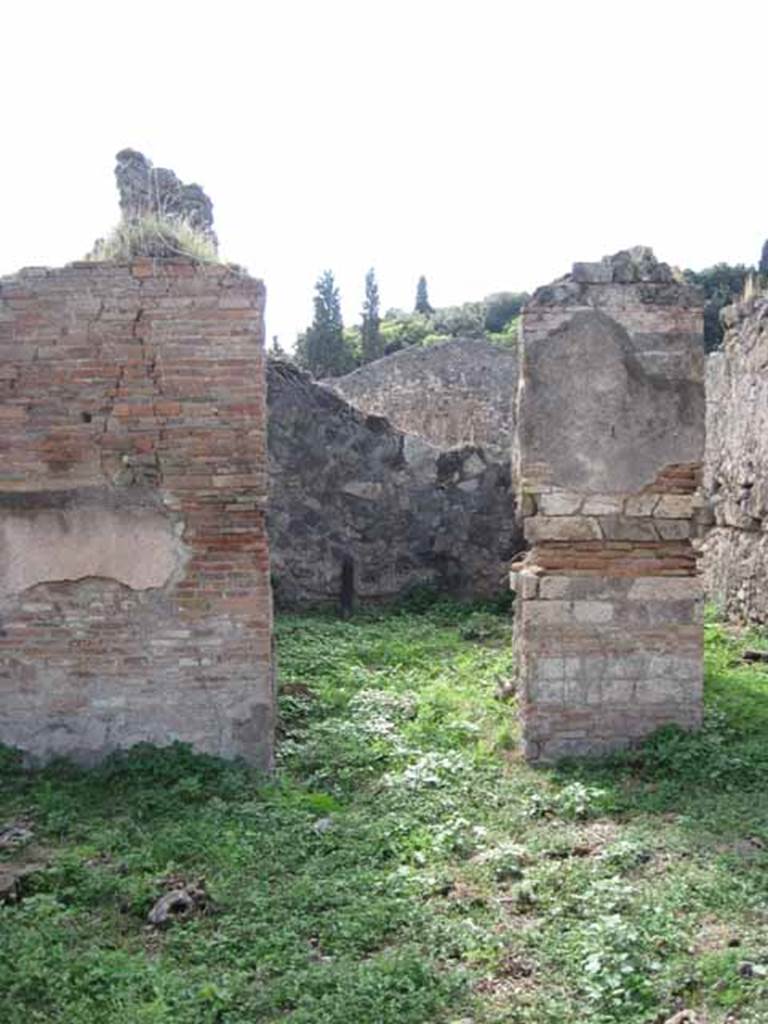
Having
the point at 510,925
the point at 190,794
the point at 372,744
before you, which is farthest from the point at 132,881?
the point at 372,744

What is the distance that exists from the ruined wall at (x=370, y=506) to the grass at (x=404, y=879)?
4.99m

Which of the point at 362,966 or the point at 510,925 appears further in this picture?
the point at 510,925

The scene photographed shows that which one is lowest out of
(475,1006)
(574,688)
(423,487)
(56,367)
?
(475,1006)

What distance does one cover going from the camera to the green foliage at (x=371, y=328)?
120 ft

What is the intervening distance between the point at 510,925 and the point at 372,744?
102 inches

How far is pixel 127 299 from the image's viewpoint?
6.67 meters

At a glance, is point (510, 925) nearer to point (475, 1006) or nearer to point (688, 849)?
point (475, 1006)

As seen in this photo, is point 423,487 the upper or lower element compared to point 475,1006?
upper

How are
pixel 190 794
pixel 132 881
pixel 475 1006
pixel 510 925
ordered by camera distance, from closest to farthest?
1. pixel 475 1006
2. pixel 510 925
3. pixel 132 881
4. pixel 190 794

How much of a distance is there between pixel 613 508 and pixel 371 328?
30590 millimetres

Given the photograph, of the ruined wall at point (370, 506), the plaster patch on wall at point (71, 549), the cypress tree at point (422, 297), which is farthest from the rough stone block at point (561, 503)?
the cypress tree at point (422, 297)

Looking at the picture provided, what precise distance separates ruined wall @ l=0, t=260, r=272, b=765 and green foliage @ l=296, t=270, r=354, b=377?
28166mm

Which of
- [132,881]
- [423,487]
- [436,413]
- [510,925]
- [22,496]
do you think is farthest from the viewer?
[436,413]

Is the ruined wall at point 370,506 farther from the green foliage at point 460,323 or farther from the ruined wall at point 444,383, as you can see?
the green foliage at point 460,323
